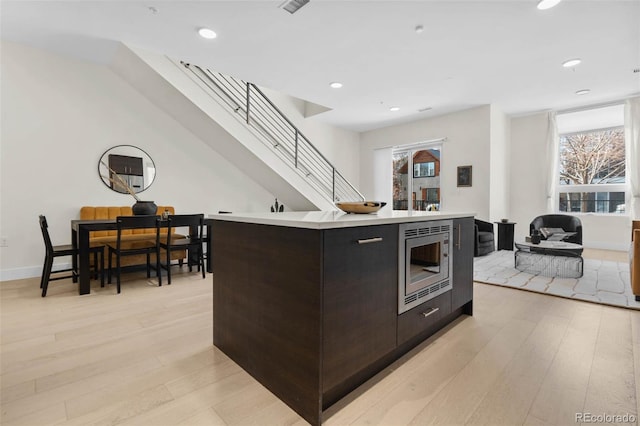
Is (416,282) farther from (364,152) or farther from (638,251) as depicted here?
(364,152)

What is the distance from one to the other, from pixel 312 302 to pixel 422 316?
0.95m

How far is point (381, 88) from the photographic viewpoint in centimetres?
488

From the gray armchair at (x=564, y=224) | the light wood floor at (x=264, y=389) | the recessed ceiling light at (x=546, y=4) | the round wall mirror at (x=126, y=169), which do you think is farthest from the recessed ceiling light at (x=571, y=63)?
the round wall mirror at (x=126, y=169)

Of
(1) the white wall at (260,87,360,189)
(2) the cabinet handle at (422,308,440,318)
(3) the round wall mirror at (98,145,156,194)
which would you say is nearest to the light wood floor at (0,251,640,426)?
(2) the cabinet handle at (422,308,440,318)

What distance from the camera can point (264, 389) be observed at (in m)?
1.46

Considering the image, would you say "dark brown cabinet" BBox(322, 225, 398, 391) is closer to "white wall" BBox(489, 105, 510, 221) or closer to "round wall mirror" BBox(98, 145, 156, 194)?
"round wall mirror" BBox(98, 145, 156, 194)

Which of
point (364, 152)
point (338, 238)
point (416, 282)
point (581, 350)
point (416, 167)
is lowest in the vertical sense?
point (581, 350)

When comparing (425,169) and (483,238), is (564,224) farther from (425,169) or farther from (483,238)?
(425,169)

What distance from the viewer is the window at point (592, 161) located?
562 centimetres

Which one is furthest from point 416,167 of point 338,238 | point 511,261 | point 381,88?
point 338,238

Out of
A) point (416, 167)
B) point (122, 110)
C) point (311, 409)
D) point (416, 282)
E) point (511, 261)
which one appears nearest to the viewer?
point (311, 409)

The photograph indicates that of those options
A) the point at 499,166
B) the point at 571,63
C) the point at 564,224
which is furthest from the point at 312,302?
the point at 499,166

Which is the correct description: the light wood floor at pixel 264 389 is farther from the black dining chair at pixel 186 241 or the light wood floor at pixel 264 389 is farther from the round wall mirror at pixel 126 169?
the round wall mirror at pixel 126 169

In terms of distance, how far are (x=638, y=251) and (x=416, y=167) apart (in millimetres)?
4769
